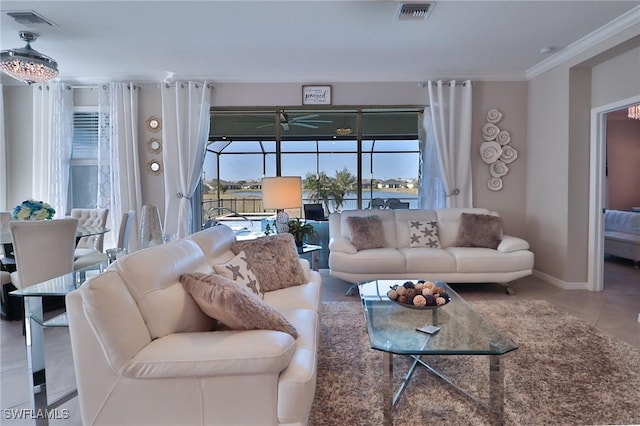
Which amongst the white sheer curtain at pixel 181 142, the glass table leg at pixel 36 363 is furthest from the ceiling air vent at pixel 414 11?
the glass table leg at pixel 36 363

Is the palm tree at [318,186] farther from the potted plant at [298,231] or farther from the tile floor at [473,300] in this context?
the potted plant at [298,231]

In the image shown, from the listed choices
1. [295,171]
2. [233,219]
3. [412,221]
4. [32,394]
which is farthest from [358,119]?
[32,394]

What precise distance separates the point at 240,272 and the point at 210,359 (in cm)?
89

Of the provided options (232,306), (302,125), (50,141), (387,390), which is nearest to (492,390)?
(387,390)

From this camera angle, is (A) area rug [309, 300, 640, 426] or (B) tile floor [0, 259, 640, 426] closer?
(A) area rug [309, 300, 640, 426]

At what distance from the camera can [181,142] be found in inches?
188

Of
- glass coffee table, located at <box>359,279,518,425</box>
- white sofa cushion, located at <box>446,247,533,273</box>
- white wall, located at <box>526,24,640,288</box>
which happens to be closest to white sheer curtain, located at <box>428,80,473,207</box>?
white wall, located at <box>526,24,640,288</box>

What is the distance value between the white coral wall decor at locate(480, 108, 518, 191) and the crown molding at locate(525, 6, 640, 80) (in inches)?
28.0

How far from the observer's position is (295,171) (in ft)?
18.1

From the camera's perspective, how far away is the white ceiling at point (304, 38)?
9.74ft

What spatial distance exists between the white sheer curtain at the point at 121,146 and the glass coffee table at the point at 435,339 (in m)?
3.90

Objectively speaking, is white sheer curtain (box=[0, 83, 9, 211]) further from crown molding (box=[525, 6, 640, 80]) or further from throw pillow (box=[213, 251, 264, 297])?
crown molding (box=[525, 6, 640, 80])

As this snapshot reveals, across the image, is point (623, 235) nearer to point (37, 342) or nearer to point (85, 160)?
point (37, 342)

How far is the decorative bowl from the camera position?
7.20ft
